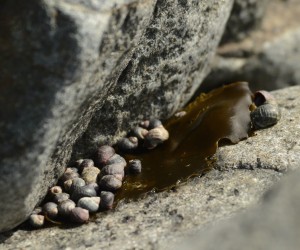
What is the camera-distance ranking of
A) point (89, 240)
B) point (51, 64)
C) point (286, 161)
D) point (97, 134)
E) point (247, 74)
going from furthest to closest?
point (247, 74)
point (97, 134)
point (286, 161)
point (89, 240)
point (51, 64)

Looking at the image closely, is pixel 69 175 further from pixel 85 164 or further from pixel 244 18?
pixel 244 18

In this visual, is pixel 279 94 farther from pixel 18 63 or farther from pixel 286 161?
pixel 18 63

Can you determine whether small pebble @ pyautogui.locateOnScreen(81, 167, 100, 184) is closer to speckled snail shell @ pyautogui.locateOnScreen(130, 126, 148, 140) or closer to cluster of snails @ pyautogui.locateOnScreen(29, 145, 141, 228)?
cluster of snails @ pyautogui.locateOnScreen(29, 145, 141, 228)

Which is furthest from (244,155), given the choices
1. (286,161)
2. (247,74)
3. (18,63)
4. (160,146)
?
(247,74)

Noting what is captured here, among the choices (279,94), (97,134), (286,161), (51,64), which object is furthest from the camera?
(279,94)

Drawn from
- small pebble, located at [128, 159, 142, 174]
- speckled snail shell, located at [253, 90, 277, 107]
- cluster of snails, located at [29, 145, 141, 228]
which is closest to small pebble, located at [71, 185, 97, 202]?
cluster of snails, located at [29, 145, 141, 228]

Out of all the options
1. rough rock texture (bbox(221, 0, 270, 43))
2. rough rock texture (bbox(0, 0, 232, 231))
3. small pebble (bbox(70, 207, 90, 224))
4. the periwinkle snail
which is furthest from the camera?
rough rock texture (bbox(221, 0, 270, 43))

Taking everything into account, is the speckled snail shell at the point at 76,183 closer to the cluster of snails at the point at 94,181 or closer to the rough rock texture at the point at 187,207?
the cluster of snails at the point at 94,181

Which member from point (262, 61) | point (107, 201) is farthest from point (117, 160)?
point (262, 61)
